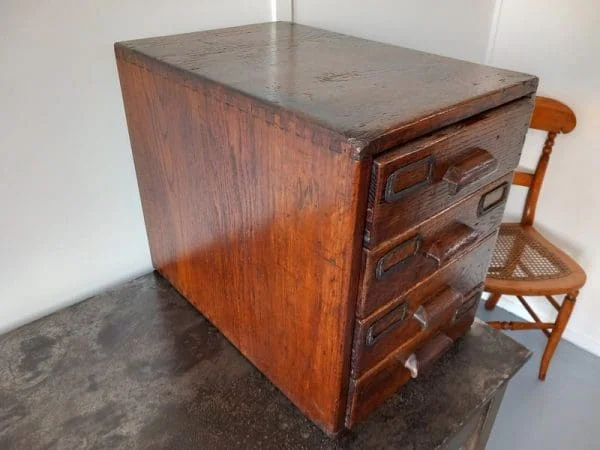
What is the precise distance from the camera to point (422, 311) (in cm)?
57

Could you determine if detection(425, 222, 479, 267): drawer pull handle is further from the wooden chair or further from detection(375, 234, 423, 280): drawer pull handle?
the wooden chair

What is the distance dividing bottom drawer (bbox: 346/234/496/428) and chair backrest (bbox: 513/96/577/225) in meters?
0.95

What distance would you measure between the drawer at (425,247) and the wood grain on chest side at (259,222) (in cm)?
2

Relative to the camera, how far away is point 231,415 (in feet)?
1.94


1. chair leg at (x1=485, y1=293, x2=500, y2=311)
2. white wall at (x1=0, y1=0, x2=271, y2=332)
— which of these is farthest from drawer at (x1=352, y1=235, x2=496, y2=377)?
chair leg at (x1=485, y1=293, x2=500, y2=311)

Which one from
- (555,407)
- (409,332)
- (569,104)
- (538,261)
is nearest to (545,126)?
(569,104)

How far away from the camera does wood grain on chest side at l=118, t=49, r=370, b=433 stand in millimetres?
444

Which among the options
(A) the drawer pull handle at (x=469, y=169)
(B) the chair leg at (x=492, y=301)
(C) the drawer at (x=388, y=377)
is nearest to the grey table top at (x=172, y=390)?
(C) the drawer at (x=388, y=377)

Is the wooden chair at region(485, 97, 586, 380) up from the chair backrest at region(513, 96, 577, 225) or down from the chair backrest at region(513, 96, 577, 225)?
down

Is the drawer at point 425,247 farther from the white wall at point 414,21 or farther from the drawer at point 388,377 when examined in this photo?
the white wall at point 414,21

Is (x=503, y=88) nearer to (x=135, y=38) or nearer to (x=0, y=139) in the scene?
(x=135, y=38)

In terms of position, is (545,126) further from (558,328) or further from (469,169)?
(469,169)

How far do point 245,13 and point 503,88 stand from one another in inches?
19.1

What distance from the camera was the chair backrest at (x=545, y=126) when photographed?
1396 mm
